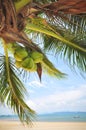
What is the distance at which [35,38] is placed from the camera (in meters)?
2.23

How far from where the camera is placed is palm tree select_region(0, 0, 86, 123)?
1355 millimetres

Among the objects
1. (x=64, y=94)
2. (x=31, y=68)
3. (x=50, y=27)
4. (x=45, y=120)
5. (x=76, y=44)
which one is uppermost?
(x=50, y=27)

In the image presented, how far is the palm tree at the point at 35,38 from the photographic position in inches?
53.4

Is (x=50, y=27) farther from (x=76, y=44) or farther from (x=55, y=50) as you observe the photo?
(x=55, y=50)

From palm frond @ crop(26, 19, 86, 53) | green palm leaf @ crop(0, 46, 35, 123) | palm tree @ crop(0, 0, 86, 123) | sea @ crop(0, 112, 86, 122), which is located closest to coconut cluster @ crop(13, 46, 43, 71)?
palm tree @ crop(0, 0, 86, 123)

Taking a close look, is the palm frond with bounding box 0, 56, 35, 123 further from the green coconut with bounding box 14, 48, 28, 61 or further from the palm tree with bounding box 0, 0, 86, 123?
the green coconut with bounding box 14, 48, 28, 61

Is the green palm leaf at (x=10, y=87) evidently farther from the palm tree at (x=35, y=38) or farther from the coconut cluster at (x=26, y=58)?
the coconut cluster at (x=26, y=58)

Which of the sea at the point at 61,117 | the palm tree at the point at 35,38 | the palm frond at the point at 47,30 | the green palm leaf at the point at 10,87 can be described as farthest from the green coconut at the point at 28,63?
the sea at the point at 61,117

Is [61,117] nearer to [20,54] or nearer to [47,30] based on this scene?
[47,30]

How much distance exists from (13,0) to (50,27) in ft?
A: 1.56

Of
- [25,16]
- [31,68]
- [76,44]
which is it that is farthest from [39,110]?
[25,16]

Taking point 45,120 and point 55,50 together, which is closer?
point 55,50

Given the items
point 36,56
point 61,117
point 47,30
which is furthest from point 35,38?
point 61,117

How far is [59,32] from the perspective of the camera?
6.52 feet
